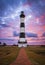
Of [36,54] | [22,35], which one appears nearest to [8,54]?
[22,35]

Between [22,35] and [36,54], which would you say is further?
[22,35]

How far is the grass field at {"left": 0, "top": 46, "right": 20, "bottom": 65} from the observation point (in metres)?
4.96

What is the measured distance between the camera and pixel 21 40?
5.54m

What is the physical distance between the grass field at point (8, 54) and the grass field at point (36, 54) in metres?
0.40

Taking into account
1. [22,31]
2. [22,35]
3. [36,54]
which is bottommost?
[36,54]

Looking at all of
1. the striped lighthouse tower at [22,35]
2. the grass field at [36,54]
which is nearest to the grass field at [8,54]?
the striped lighthouse tower at [22,35]

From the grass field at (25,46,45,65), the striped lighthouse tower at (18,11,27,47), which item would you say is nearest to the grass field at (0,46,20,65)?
the striped lighthouse tower at (18,11,27,47)

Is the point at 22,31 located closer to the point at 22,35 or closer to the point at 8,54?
the point at 22,35

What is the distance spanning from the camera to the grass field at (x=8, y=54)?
4.96 metres

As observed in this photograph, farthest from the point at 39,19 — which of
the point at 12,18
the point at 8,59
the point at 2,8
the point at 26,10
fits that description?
the point at 8,59

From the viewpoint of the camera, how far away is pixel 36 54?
16.9 ft

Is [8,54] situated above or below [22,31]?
below

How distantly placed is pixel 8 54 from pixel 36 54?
0.87 metres

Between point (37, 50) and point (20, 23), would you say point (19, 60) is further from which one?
point (20, 23)
